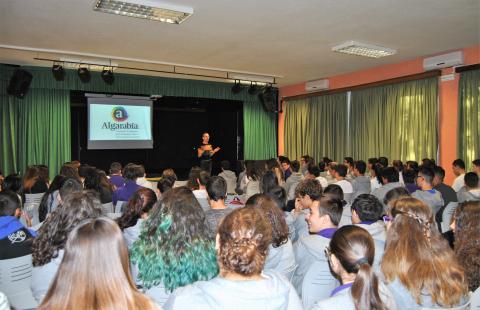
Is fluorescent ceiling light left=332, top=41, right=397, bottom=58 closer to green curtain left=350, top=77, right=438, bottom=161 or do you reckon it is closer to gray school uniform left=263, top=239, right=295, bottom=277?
green curtain left=350, top=77, right=438, bottom=161

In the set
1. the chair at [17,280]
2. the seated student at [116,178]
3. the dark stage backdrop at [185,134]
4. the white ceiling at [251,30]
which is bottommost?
the chair at [17,280]

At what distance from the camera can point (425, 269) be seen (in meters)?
1.74

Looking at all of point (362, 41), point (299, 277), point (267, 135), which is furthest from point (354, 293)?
point (267, 135)

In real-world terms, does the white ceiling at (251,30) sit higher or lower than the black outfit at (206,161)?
higher

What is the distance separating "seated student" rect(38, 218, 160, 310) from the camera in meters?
1.09

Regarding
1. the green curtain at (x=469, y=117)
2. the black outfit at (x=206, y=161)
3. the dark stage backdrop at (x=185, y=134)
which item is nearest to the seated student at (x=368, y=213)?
the green curtain at (x=469, y=117)

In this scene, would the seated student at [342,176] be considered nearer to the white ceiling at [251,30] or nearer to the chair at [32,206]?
the white ceiling at [251,30]

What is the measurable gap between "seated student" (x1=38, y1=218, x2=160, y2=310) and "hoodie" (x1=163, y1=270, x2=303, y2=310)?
19 centimetres

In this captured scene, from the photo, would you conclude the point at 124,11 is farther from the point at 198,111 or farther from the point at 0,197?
the point at 198,111

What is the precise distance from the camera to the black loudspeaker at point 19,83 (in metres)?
7.11

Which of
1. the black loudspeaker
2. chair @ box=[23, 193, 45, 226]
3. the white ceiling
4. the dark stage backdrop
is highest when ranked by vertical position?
the white ceiling

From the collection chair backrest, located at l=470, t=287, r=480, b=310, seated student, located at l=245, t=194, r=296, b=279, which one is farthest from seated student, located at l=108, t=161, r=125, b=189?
chair backrest, located at l=470, t=287, r=480, b=310

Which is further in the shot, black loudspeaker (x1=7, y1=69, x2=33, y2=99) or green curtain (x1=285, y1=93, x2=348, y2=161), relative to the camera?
green curtain (x1=285, y1=93, x2=348, y2=161)

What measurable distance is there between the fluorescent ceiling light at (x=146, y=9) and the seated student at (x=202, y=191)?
6.44 ft
